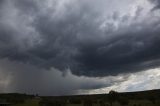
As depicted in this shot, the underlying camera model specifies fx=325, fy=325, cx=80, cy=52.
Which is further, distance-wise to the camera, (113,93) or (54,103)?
(113,93)

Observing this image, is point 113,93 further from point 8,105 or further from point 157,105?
point 8,105

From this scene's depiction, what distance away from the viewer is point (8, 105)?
163m

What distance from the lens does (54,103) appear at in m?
135

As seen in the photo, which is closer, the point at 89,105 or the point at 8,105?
the point at 89,105

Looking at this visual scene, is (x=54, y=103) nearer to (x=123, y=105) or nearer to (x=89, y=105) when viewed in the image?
(x=89, y=105)

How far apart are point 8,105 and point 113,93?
5411 centimetres

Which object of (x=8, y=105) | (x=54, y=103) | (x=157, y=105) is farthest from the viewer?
(x=8, y=105)

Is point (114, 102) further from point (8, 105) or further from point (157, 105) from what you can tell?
point (8, 105)

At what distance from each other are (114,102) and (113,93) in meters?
4.77

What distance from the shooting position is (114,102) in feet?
554

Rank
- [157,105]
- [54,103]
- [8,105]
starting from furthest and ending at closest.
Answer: [8,105] < [157,105] < [54,103]

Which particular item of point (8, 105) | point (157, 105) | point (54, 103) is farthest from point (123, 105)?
point (8, 105)

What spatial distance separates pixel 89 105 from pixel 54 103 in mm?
21790

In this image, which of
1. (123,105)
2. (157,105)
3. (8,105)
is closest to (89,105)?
(123,105)
